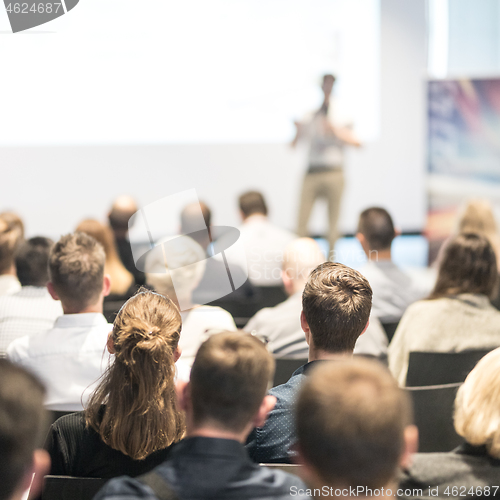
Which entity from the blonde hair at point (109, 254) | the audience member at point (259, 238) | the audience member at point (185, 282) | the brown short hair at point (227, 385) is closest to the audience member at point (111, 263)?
the blonde hair at point (109, 254)

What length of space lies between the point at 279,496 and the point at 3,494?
428mm

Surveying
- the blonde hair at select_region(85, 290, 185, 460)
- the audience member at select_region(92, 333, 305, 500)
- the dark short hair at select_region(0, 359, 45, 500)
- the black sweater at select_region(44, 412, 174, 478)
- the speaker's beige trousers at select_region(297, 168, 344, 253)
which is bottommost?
the speaker's beige trousers at select_region(297, 168, 344, 253)

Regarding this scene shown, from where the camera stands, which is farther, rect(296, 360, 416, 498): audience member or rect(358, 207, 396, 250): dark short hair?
rect(358, 207, 396, 250): dark short hair

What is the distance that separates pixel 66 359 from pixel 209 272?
109cm

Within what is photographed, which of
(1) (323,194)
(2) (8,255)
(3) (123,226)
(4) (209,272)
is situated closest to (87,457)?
(4) (209,272)

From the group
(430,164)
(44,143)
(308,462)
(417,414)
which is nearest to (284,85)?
(430,164)

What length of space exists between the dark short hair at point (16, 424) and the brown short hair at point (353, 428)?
0.40 meters

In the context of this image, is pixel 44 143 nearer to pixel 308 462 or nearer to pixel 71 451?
pixel 71 451

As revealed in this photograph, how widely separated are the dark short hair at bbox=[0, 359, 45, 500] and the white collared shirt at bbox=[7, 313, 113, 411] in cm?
85

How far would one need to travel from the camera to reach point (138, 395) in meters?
1.31

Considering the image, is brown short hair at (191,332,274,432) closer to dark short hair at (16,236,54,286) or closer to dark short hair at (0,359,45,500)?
dark short hair at (0,359,45,500)

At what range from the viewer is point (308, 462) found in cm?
85

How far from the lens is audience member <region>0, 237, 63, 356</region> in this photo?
2271mm

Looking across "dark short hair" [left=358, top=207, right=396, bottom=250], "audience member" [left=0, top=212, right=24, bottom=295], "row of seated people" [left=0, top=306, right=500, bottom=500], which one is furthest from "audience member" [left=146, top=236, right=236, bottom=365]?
"dark short hair" [left=358, top=207, right=396, bottom=250]
